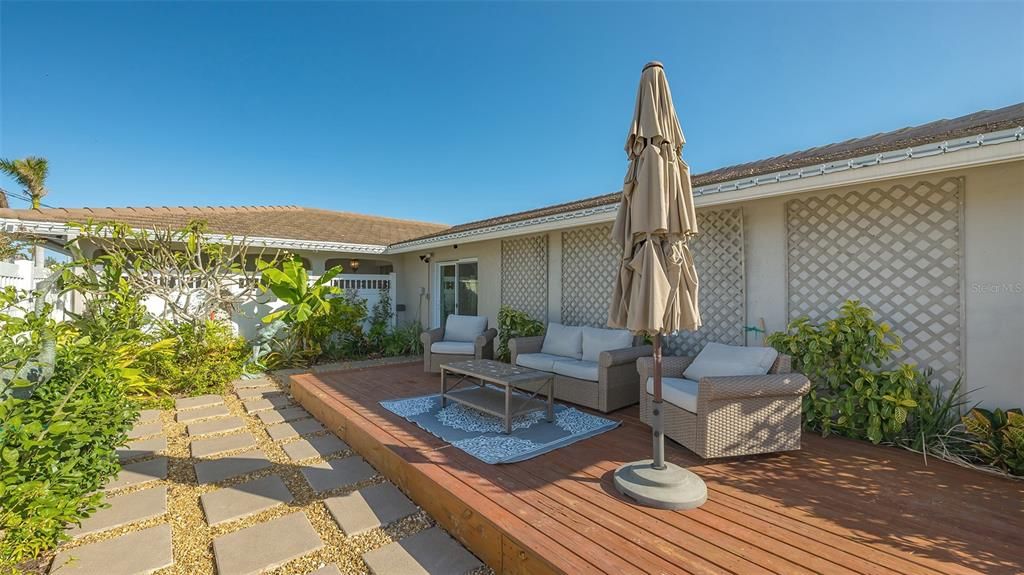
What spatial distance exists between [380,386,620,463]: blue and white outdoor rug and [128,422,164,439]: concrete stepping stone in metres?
2.71

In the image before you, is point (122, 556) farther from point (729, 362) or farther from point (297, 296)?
point (297, 296)

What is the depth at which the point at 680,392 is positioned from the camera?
3984 millimetres

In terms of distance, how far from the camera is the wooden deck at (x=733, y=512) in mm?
2312

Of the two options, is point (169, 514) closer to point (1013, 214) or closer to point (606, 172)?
point (1013, 214)

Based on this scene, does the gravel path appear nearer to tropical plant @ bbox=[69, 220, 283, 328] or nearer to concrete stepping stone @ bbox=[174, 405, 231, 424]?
concrete stepping stone @ bbox=[174, 405, 231, 424]

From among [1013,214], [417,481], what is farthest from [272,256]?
[1013,214]

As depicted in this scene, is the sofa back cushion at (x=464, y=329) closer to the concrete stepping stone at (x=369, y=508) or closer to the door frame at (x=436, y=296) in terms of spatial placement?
the door frame at (x=436, y=296)

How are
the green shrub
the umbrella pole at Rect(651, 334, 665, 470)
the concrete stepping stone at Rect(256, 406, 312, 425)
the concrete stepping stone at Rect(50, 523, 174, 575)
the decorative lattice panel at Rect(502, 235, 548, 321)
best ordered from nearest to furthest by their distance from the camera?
the concrete stepping stone at Rect(50, 523, 174, 575), the umbrella pole at Rect(651, 334, 665, 470), the concrete stepping stone at Rect(256, 406, 312, 425), the green shrub, the decorative lattice panel at Rect(502, 235, 548, 321)

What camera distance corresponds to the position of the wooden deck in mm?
2312

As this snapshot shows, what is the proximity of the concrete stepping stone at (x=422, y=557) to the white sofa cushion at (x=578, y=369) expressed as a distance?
113 inches

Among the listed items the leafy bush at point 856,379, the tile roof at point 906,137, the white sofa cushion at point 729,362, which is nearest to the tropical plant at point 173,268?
the tile roof at point 906,137

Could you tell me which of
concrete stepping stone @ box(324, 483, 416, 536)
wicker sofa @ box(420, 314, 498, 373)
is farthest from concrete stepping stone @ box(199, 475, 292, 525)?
wicker sofa @ box(420, 314, 498, 373)

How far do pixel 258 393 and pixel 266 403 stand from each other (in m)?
A: 0.72

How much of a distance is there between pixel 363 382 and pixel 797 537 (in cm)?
594
